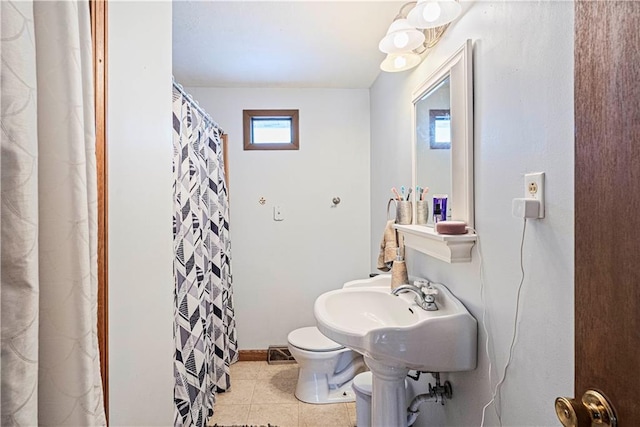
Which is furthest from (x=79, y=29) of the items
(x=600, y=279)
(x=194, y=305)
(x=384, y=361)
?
(x=194, y=305)

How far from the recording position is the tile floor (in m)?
2.12

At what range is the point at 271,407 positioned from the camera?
226 centimetres

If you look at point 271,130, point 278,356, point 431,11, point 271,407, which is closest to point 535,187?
point 431,11

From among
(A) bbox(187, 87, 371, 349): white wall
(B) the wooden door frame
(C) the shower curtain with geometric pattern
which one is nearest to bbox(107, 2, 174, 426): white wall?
(B) the wooden door frame

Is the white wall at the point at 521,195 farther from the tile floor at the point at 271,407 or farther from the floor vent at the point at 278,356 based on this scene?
the floor vent at the point at 278,356

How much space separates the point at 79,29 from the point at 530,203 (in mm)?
1039

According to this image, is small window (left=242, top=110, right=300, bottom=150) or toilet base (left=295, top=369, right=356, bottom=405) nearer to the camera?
toilet base (left=295, top=369, right=356, bottom=405)

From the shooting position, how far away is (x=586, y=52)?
0.56 meters

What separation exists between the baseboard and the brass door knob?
2617 mm

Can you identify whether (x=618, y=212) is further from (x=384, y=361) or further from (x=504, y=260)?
(x=384, y=361)

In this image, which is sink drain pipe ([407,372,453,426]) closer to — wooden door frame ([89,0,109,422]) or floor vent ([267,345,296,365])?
wooden door frame ([89,0,109,422])

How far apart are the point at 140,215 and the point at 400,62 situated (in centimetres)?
133

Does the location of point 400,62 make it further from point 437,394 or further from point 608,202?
point 437,394

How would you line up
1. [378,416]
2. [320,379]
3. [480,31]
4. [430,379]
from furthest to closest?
[320,379] → [430,379] → [378,416] → [480,31]
